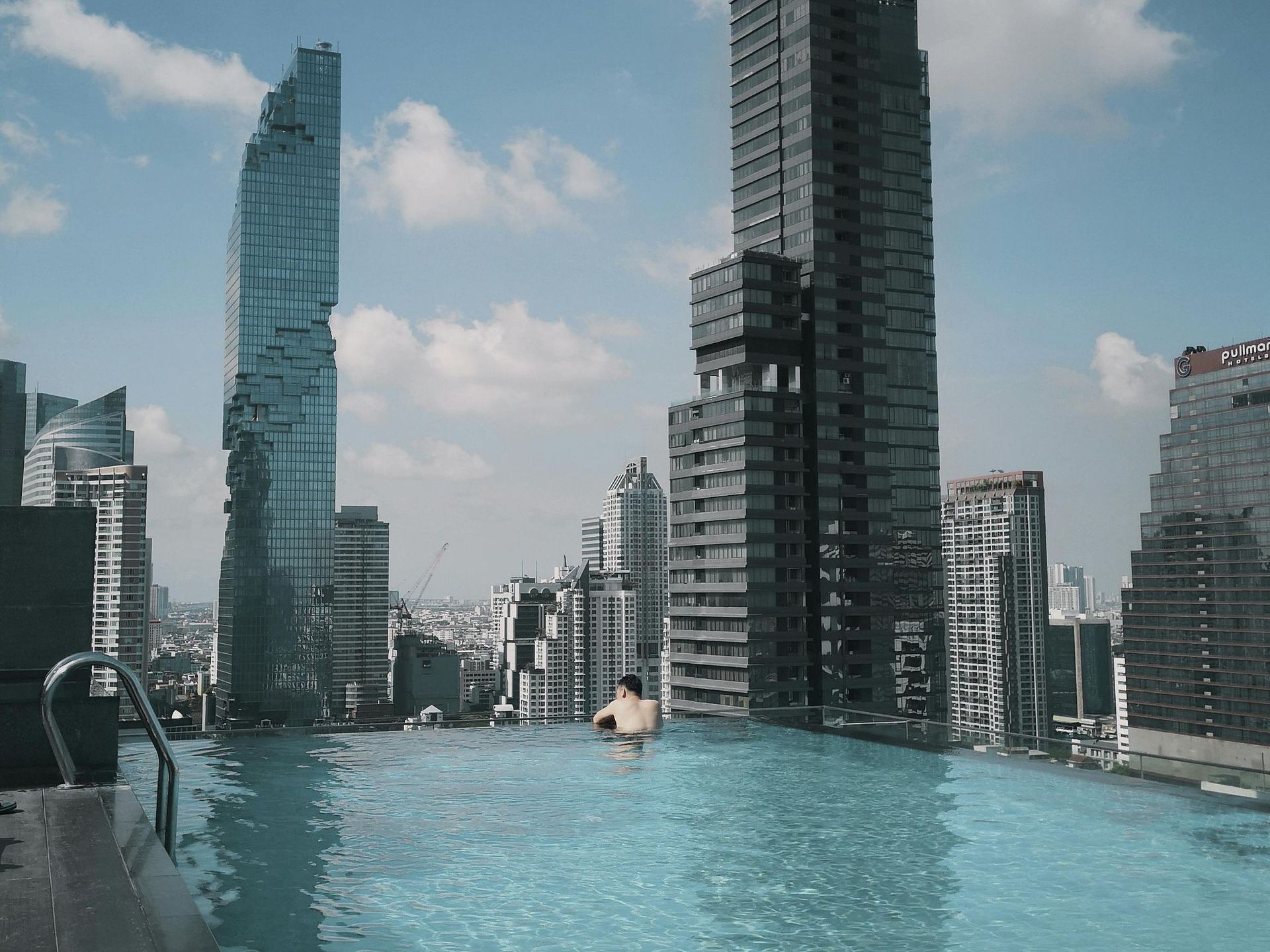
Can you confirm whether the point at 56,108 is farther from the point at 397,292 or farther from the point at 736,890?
the point at 736,890

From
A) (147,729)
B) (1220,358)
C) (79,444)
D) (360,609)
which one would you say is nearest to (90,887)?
(147,729)

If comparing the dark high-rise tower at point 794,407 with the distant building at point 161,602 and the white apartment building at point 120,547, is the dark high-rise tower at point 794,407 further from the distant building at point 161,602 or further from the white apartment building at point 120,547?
the distant building at point 161,602

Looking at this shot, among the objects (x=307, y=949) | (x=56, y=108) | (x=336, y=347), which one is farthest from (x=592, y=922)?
(x=336, y=347)

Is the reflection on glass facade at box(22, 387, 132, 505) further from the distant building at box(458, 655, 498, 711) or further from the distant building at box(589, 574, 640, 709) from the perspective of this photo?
the distant building at box(589, 574, 640, 709)

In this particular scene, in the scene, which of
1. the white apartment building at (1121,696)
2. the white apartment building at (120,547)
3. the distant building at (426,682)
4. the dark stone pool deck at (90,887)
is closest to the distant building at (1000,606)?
the white apartment building at (1121,696)

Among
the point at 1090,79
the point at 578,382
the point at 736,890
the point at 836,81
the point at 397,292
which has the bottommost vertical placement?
the point at 736,890

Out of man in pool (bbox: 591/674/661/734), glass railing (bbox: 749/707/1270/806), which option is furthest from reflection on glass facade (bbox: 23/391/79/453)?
glass railing (bbox: 749/707/1270/806)
